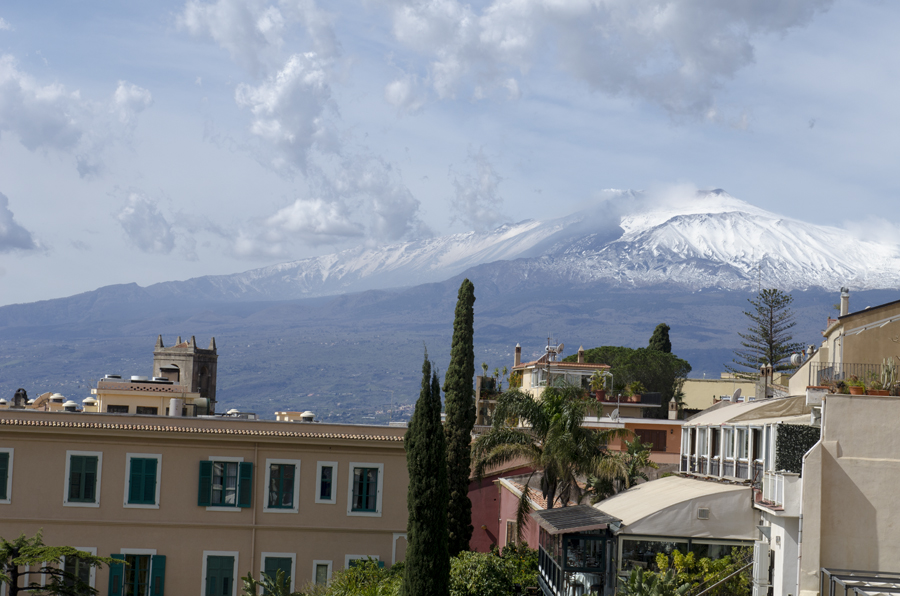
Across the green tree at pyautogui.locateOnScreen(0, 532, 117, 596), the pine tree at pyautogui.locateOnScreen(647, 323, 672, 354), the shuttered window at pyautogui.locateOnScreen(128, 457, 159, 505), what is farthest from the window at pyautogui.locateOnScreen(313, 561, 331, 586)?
the pine tree at pyautogui.locateOnScreen(647, 323, 672, 354)

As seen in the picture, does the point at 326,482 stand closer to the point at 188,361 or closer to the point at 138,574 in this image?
the point at 138,574

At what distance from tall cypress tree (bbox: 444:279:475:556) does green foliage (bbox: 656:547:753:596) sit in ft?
39.9

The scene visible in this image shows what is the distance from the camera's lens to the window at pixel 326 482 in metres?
31.0

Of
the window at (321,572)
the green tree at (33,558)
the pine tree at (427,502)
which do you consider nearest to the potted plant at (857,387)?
the pine tree at (427,502)

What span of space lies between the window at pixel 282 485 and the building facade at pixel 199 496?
0.03m

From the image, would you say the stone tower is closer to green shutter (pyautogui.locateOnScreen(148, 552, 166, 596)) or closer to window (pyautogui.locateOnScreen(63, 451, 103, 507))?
window (pyautogui.locateOnScreen(63, 451, 103, 507))

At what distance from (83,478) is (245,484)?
15.7 feet

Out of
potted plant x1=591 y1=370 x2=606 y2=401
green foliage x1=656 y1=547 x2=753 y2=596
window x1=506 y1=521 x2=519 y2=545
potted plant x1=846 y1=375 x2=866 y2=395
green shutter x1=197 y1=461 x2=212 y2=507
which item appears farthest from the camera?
potted plant x1=591 y1=370 x2=606 y2=401

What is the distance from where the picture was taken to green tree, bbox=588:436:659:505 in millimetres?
29672

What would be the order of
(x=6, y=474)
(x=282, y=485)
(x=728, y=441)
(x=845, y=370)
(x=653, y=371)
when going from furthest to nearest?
(x=653, y=371) → (x=282, y=485) → (x=6, y=474) → (x=728, y=441) → (x=845, y=370)

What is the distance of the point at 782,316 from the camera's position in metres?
84.2

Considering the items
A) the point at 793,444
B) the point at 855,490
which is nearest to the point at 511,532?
the point at 793,444

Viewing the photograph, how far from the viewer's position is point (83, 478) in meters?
30.2

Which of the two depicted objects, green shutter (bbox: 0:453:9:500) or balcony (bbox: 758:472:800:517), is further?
green shutter (bbox: 0:453:9:500)
